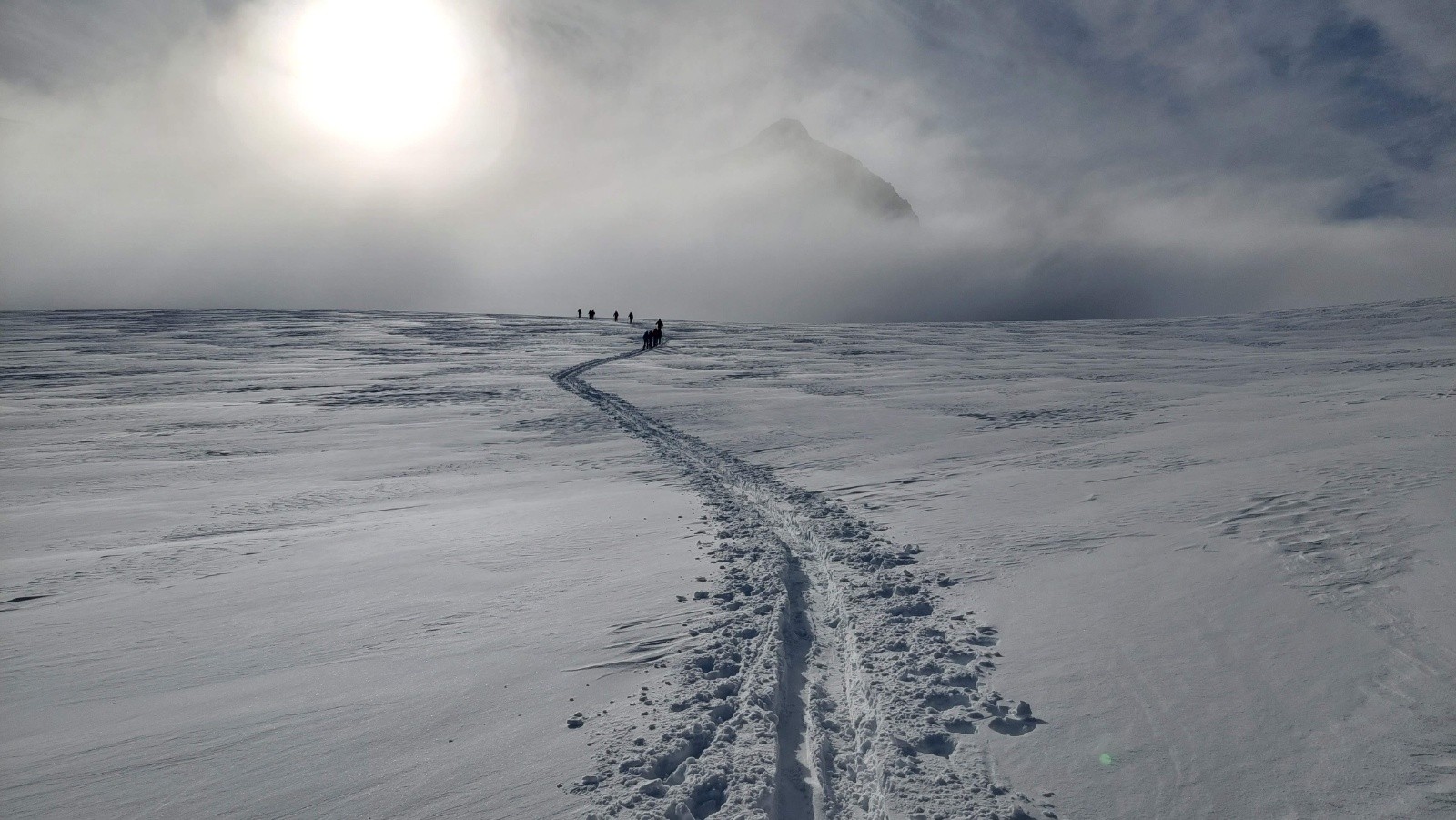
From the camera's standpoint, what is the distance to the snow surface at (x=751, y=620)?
4293 millimetres

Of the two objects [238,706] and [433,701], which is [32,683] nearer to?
[238,706]

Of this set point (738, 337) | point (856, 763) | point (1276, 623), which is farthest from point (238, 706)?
point (738, 337)

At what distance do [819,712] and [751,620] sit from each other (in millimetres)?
1465

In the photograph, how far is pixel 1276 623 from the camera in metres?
5.55

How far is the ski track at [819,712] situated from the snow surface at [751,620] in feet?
0.09

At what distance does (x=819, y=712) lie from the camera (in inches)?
201

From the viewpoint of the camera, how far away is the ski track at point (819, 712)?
4234 mm

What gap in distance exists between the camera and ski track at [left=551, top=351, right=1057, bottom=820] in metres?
4.23

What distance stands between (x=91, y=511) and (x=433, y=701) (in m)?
8.62

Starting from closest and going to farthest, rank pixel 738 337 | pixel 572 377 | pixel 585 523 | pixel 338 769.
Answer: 1. pixel 338 769
2. pixel 585 523
3. pixel 572 377
4. pixel 738 337

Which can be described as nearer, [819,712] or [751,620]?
[819,712]

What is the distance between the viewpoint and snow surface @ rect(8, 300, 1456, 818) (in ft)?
14.1

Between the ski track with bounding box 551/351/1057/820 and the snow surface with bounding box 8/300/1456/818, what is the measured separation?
28 millimetres

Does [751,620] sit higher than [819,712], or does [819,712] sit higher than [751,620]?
[751,620]
